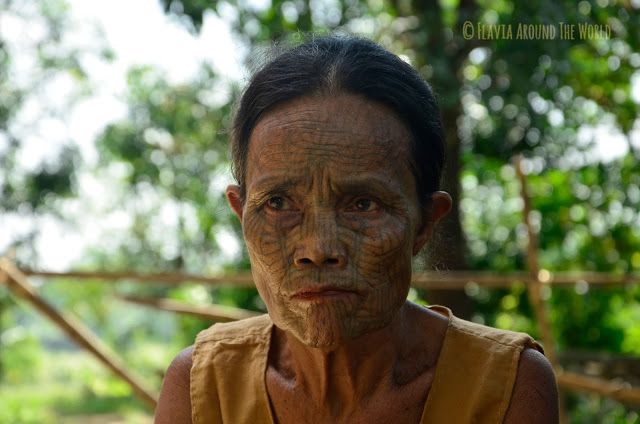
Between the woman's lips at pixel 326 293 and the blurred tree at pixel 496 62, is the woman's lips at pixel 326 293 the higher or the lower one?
the lower one

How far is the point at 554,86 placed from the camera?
5680 millimetres

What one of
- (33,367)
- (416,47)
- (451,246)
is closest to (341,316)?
(451,246)

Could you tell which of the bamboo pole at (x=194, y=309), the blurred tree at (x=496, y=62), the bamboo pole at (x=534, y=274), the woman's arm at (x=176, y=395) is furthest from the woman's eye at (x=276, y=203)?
the bamboo pole at (x=534, y=274)

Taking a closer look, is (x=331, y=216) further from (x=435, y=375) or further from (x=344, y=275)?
(x=435, y=375)

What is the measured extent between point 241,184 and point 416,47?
4658 millimetres

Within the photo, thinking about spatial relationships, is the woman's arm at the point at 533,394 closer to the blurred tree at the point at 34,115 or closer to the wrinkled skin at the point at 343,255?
the wrinkled skin at the point at 343,255

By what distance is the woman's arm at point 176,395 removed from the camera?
211 cm

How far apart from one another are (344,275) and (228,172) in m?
0.71

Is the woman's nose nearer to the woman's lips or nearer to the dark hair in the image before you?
the woman's lips

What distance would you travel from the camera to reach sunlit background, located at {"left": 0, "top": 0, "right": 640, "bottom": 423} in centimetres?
610

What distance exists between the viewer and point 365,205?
6.03 feet

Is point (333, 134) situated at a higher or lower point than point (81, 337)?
higher

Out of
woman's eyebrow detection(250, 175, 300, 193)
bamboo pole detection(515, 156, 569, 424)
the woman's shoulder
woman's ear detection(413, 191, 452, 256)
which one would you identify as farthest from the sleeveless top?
→ bamboo pole detection(515, 156, 569, 424)

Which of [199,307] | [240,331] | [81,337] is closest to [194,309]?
[199,307]
